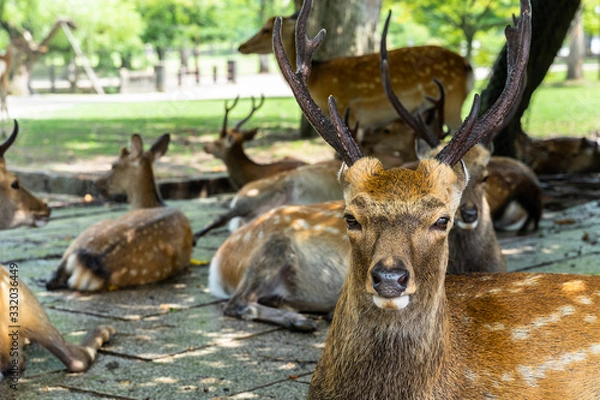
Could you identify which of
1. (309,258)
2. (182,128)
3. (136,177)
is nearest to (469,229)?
(309,258)

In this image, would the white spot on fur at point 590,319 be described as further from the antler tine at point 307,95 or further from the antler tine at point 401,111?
the antler tine at point 401,111

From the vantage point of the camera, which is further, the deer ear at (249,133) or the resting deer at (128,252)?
the deer ear at (249,133)

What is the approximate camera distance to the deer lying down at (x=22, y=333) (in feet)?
14.6

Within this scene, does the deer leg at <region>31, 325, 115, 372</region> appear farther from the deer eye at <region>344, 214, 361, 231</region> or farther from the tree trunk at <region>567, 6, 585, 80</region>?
the tree trunk at <region>567, 6, 585, 80</region>

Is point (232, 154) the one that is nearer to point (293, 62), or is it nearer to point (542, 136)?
point (293, 62)

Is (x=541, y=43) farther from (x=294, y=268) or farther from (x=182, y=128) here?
(x=182, y=128)

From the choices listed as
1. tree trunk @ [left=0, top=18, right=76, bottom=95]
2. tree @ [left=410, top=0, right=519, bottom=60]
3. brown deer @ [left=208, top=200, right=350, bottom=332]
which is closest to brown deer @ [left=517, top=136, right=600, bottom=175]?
brown deer @ [left=208, top=200, right=350, bottom=332]

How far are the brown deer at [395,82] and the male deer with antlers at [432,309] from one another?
6.21m

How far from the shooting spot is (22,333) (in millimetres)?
4586

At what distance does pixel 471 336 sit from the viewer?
3477 mm

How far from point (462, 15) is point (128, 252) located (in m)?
18.3

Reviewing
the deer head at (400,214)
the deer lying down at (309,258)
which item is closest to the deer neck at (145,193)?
the deer lying down at (309,258)

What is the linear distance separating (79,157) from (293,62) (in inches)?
162

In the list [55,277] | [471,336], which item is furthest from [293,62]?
[471,336]
